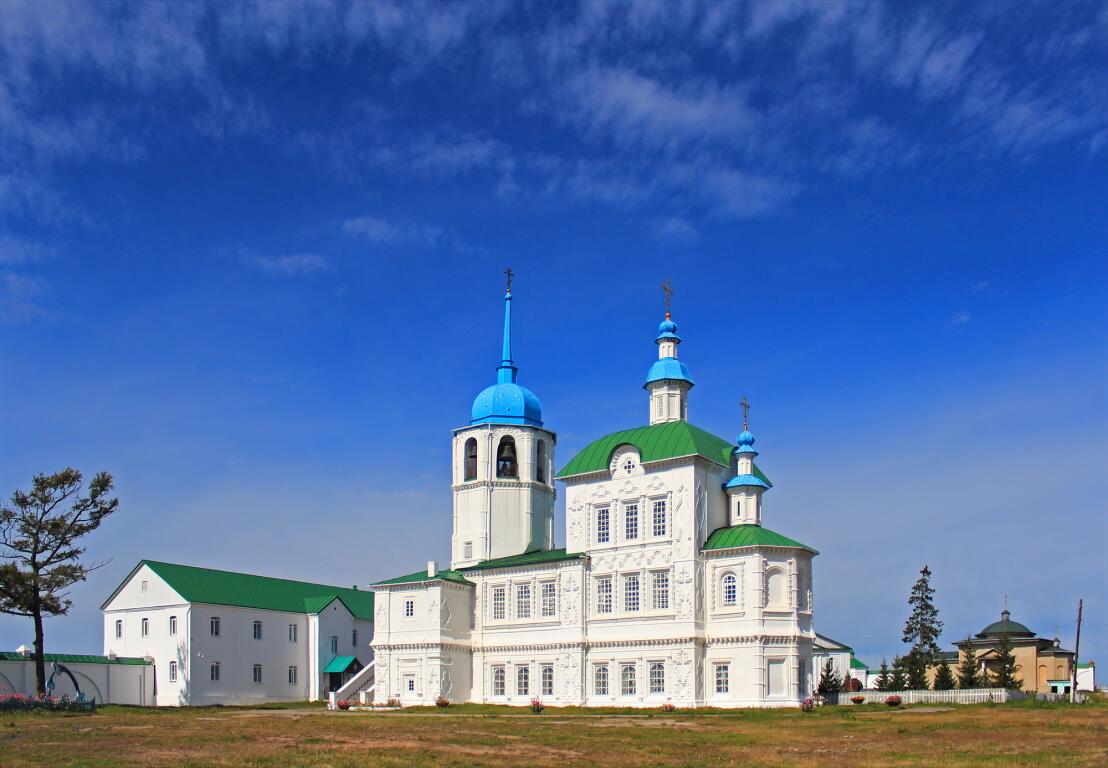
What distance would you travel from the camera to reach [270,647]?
208 feet

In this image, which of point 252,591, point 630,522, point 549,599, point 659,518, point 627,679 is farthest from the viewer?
point 252,591

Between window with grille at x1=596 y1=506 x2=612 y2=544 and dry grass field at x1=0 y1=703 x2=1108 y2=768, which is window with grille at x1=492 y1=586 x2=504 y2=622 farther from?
dry grass field at x1=0 y1=703 x2=1108 y2=768

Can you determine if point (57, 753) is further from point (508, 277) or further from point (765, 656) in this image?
Result: point (508, 277)

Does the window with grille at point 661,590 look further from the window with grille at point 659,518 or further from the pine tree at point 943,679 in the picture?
the pine tree at point 943,679

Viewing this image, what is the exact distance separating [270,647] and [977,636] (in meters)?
44.5

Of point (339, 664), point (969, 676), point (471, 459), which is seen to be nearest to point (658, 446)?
point (471, 459)

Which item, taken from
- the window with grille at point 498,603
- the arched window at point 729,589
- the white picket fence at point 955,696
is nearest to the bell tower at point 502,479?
the window with grille at point 498,603

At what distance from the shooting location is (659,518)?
5025 cm

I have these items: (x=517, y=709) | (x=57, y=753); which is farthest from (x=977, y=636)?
(x=57, y=753)

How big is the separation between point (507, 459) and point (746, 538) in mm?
16531

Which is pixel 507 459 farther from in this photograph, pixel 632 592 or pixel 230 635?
pixel 230 635


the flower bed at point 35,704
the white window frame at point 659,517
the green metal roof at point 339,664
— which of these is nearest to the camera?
the flower bed at point 35,704

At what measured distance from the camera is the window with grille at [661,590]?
4931 cm

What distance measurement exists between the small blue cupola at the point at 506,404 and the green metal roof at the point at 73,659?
21328 mm
